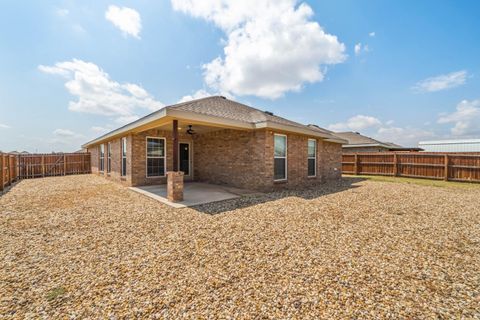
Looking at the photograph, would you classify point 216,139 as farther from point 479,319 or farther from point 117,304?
point 479,319

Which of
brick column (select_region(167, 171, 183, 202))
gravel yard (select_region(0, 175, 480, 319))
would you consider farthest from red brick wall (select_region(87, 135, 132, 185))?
gravel yard (select_region(0, 175, 480, 319))

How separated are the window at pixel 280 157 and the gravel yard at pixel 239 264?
3.48 metres

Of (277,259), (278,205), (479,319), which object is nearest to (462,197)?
(278,205)

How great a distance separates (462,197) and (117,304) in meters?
11.6

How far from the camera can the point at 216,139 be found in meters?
10.3

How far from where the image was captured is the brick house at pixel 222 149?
811 centimetres

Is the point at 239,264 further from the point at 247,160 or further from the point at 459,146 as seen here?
the point at 459,146

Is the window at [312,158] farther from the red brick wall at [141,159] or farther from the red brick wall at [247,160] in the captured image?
the red brick wall at [141,159]

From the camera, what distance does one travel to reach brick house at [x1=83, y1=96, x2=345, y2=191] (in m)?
8.11

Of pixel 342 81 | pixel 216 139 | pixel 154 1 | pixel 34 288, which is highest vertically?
pixel 154 1

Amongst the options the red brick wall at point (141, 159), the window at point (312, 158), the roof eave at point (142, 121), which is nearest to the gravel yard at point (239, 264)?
the roof eave at point (142, 121)

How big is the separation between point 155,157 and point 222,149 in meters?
3.68

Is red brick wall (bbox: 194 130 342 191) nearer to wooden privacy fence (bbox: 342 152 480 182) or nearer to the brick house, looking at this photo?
the brick house

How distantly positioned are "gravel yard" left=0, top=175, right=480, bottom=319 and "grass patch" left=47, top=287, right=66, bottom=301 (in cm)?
1
